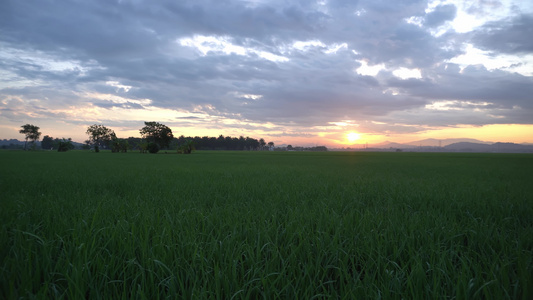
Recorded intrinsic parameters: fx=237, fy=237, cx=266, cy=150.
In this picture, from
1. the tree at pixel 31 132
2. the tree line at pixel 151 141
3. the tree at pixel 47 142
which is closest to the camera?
the tree line at pixel 151 141

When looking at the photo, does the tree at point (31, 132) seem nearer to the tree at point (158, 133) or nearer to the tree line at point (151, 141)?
the tree line at point (151, 141)

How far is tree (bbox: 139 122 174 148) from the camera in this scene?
67.2m

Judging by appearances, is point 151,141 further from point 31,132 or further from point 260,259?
point 31,132

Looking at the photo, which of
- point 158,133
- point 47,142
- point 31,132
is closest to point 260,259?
point 158,133

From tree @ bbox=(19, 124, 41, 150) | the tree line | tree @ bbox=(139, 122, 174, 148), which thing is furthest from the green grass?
tree @ bbox=(19, 124, 41, 150)

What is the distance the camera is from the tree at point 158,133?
67250 mm

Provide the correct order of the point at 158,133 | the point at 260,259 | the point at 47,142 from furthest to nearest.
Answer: the point at 47,142
the point at 158,133
the point at 260,259

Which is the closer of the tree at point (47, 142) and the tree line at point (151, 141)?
the tree line at point (151, 141)

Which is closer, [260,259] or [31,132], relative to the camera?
[260,259]

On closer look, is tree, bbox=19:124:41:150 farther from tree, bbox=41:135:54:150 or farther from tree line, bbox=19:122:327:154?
tree, bbox=41:135:54:150

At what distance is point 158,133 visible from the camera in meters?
68.6

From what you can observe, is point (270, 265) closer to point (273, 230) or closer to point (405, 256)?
point (273, 230)

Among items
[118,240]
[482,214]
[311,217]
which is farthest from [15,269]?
[482,214]

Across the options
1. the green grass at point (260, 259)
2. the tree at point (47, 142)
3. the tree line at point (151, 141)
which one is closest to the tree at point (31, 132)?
the tree line at point (151, 141)
